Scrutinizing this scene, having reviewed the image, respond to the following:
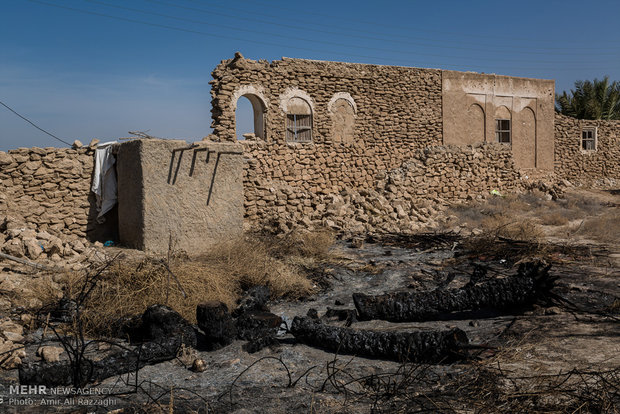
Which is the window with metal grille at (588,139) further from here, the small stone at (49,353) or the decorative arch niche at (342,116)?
the small stone at (49,353)

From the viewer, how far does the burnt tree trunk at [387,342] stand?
13.0 ft

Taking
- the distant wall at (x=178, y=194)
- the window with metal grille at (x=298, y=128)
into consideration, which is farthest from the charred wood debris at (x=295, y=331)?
the window with metal grille at (x=298, y=128)

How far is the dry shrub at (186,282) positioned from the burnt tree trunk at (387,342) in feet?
4.89

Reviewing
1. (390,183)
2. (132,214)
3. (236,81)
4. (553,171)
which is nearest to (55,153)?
(132,214)

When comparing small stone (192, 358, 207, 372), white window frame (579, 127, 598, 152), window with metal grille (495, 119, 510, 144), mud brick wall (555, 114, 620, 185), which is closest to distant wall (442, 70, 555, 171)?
window with metal grille (495, 119, 510, 144)

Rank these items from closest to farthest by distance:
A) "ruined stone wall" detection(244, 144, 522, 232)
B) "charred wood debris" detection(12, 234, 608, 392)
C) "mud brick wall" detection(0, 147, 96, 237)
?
"charred wood debris" detection(12, 234, 608, 392) < "mud brick wall" detection(0, 147, 96, 237) < "ruined stone wall" detection(244, 144, 522, 232)

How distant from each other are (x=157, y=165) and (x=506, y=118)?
576 inches

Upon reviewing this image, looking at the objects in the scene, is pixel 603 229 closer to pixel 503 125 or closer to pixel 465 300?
pixel 465 300

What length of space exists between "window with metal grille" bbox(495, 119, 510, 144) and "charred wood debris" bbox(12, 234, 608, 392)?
526 inches

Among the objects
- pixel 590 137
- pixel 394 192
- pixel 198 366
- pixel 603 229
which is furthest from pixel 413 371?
pixel 590 137

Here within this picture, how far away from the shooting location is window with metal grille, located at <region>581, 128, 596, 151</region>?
828 inches

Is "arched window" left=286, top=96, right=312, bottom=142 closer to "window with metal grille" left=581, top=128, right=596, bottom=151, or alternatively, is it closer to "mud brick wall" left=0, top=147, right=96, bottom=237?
"mud brick wall" left=0, top=147, right=96, bottom=237

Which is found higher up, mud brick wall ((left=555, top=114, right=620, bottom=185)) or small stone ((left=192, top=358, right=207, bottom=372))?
mud brick wall ((left=555, top=114, right=620, bottom=185))

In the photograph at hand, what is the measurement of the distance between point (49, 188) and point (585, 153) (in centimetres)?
2062
